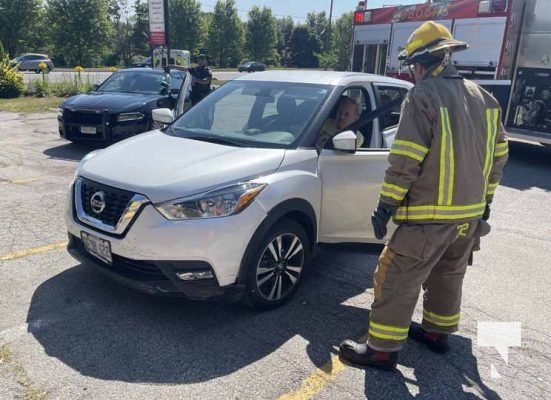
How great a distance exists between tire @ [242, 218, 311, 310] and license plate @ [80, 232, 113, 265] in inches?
36.2

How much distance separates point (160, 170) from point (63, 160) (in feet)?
18.6

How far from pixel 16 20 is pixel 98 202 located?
145 ft

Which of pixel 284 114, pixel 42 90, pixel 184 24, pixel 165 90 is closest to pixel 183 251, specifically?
pixel 284 114

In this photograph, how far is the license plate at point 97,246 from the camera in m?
3.30

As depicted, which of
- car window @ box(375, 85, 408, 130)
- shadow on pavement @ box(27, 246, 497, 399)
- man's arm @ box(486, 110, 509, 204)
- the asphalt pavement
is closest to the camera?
the asphalt pavement

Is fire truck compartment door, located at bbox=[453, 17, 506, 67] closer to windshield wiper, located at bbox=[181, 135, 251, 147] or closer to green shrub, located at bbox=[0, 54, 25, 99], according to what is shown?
windshield wiper, located at bbox=[181, 135, 251, 147]

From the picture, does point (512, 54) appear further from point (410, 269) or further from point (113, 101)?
point (410, 269)

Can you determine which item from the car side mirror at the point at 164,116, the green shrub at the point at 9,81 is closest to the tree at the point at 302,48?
the green shrub at the point at 9,81

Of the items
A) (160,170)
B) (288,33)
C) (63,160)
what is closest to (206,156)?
(160,170)

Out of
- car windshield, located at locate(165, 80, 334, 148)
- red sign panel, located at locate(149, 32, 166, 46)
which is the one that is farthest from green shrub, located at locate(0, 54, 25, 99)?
car windshield, located at locate(165, 80, 334, 148)

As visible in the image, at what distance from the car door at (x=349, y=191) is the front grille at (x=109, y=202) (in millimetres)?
1462

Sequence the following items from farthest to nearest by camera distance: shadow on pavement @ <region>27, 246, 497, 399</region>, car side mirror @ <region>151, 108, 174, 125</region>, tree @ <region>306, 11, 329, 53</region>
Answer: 1. tree @ <region>306, 11, 329, 53</region>
2. car side mirror @ <region>151, 108, 174, 125</region>
3. shadow on pavement @ <region>27, 246, 497, 399</region>

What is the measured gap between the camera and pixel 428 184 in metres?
2.78

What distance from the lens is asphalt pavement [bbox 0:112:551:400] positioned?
281 cm
